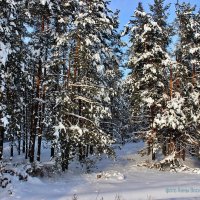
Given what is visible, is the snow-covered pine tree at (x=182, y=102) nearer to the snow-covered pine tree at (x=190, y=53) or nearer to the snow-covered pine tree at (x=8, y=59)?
the snow-covered pine tree at (x=190, y=53)

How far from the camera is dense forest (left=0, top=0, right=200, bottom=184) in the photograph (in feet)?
67.4

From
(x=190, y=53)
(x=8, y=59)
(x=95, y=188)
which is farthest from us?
(x=190, y=53)

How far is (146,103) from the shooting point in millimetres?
27484

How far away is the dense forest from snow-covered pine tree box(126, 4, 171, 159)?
71 mm

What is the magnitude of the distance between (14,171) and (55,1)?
11471 millimetres

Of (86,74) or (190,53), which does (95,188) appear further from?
(190,53)

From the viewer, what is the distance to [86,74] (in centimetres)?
2395

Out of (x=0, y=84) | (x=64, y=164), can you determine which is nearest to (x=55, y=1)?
(x=0, y=84)

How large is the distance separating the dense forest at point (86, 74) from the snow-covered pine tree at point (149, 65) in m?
0.07

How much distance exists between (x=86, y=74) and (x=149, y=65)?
5403 mm

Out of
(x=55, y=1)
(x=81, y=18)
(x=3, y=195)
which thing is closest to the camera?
(x=3, y=195)

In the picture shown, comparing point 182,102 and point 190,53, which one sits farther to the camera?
point 190,53

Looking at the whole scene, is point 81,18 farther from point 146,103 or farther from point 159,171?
point 159,171

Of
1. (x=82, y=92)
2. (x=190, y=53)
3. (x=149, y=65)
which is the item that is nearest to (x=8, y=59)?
(x=82, y=92)
